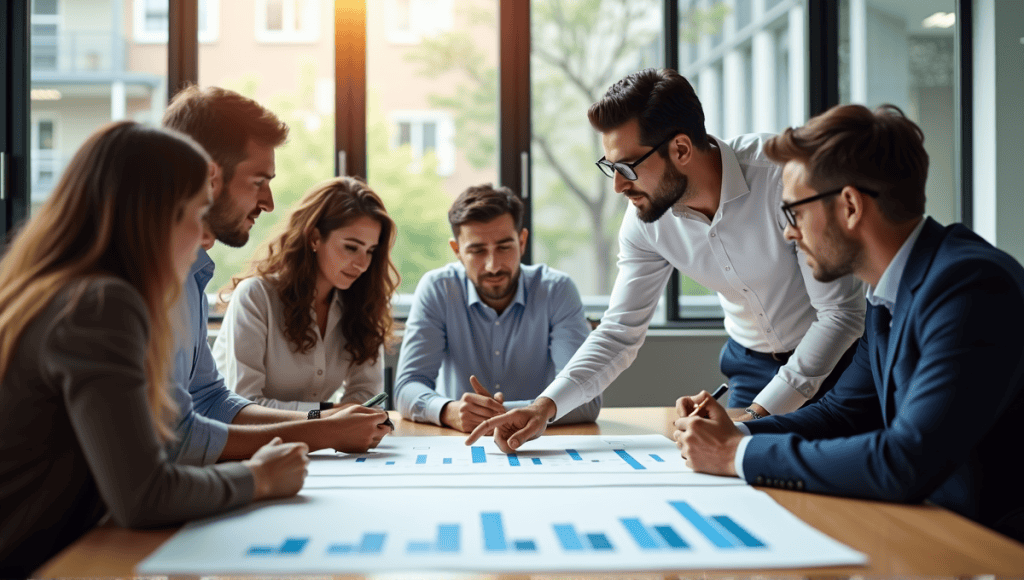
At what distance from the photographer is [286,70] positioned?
3.87 m

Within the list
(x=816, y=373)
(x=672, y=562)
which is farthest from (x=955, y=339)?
(x=816, y=373)

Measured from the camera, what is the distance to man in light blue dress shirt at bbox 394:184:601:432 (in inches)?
101

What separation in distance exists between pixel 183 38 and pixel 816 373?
11.0 feet

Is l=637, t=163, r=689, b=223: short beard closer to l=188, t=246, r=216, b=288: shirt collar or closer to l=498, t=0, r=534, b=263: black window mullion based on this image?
l=188, t=246, r=216, b=288: shirt collar

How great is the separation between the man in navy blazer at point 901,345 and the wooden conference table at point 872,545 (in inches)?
2.1

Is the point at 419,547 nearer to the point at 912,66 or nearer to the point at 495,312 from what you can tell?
the point at 495,312

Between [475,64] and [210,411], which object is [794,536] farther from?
[475,64]

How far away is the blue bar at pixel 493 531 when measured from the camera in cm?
94

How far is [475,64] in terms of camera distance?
12.9 feet

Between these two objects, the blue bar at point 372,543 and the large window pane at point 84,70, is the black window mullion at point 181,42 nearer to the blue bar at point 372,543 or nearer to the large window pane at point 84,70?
the large window pane at point 84,70

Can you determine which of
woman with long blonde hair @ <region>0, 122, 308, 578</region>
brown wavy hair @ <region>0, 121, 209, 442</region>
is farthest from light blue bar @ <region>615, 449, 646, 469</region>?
brown wavy hair @ <region>0, 121, 209, 442</region>

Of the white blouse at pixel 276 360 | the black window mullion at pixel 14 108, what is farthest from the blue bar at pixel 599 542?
the black window mullion at pixel 14 108

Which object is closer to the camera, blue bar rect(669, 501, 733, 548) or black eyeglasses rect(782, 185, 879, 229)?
blue bar rect(669, 501, 733, 548)

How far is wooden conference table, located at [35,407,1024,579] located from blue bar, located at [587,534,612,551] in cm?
6
